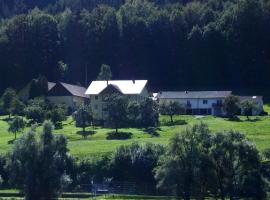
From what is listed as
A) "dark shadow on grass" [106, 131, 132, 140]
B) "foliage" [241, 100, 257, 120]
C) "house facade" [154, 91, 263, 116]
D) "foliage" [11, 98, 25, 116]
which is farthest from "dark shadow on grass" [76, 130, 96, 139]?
"foliage" [241, 100, 257, 120]

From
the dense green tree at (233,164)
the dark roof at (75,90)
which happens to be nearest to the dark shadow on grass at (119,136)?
the dense green tree at (233,164)

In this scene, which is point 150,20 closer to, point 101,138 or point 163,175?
point 101,138

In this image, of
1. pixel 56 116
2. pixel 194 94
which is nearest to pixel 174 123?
pixel 56 116

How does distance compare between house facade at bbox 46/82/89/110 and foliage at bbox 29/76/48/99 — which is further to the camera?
foliage at bbox 29/76/48/99

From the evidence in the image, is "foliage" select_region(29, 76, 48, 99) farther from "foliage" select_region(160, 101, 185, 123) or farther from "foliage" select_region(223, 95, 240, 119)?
"foliage" select_region(223, 95, 240, 119)

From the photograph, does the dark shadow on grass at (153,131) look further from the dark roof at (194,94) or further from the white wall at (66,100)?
the white wall at (66,100)
